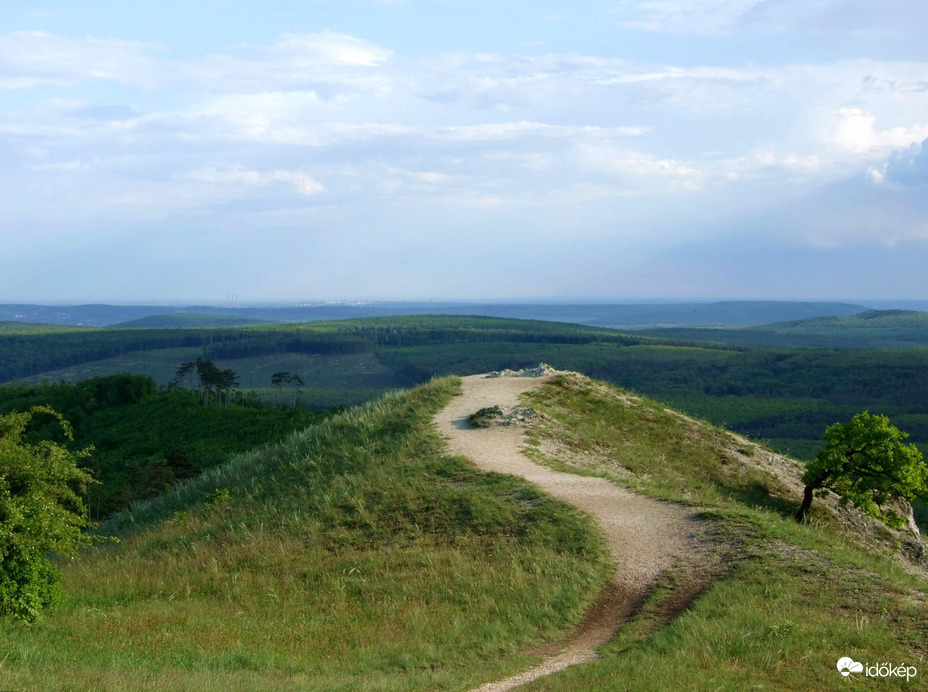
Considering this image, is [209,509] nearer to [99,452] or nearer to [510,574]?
[510,574]

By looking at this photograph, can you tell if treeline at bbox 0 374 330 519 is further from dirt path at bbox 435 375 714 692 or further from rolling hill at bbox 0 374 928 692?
dirt path at bbox 435 375 714 692

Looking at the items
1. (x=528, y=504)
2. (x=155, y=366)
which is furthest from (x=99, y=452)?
(x=155, y=366)

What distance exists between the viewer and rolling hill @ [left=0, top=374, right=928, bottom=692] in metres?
10.1

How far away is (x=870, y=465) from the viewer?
20688 mm

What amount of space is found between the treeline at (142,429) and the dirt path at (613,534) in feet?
89.3

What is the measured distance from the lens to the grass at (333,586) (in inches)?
416

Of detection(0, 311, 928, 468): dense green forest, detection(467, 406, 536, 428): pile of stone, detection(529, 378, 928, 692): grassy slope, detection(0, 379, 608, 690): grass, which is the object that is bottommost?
detection(0, 311, 928, 468): dense green forest

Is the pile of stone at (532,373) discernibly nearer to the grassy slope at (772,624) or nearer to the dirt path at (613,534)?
the dirt path at (613,534)

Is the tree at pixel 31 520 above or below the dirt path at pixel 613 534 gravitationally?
above

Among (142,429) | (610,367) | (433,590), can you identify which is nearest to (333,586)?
(433,590)

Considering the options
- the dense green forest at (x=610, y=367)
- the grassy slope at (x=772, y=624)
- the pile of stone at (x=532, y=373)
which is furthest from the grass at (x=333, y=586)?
the dense green forest at (x=610, y=367)

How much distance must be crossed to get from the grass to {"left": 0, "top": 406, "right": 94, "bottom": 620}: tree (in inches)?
20.9

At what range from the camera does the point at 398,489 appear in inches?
752

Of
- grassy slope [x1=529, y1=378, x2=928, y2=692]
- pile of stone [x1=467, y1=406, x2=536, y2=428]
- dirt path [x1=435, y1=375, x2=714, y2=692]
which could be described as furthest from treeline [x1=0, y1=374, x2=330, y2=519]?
grassy slope [x1=529, y1=378, x2=928, y2=692]
